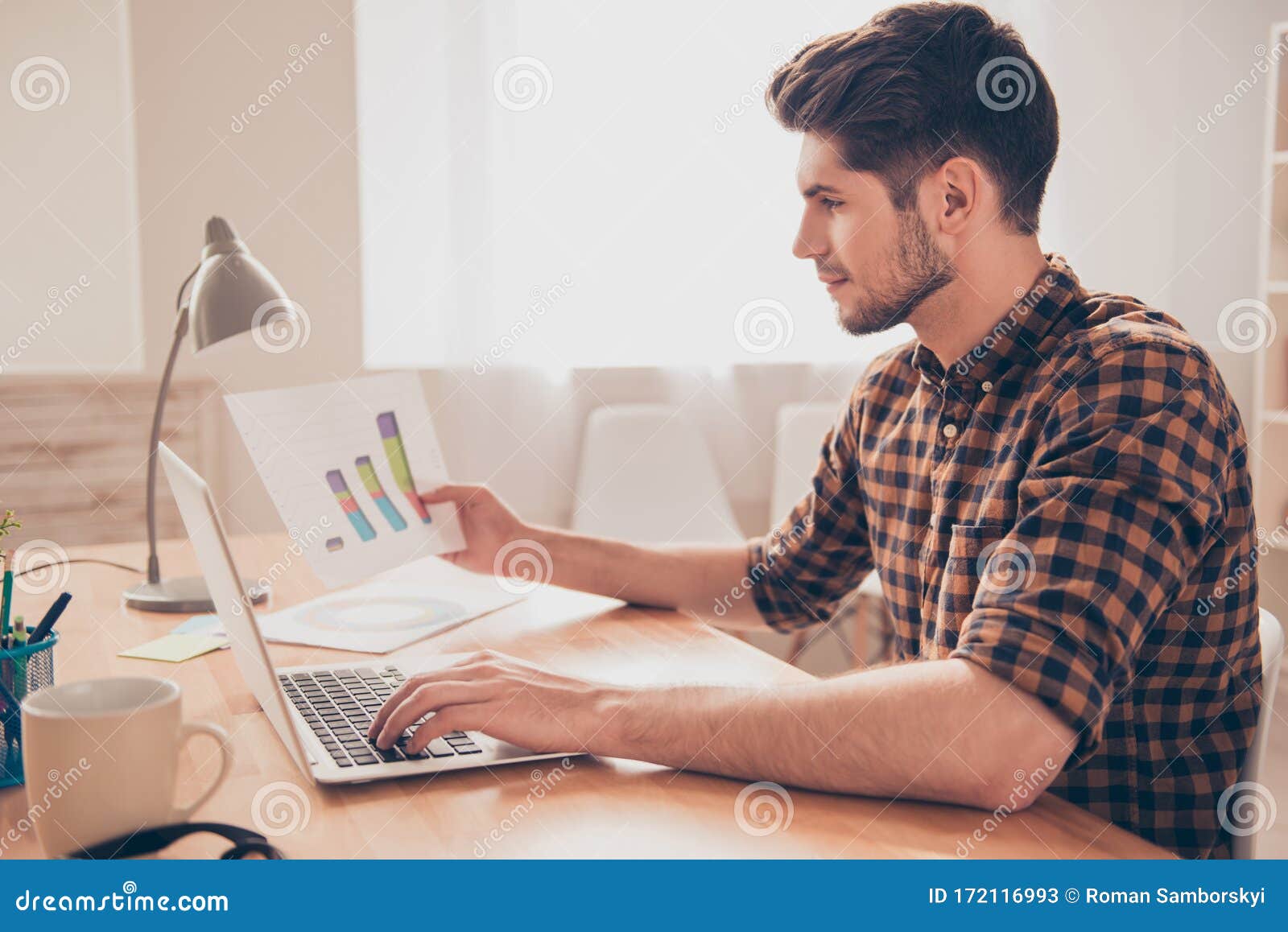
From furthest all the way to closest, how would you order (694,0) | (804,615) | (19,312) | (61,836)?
(694,0) < (19,312) < (804,615) < (61,836)

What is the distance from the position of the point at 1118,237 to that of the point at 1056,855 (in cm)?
277

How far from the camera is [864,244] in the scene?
47.4 inches

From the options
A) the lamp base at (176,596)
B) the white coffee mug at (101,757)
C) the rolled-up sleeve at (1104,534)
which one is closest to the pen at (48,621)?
the white coffee mug at (101,757)

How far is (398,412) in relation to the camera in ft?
4.49

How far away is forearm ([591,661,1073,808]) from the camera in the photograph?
83cm

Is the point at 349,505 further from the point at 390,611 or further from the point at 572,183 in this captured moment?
the point at 572,183

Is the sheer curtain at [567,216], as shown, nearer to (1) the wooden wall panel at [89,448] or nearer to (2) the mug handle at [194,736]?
(1) the wooden wall panel at [89,448]

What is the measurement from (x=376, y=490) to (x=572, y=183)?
1.66 m

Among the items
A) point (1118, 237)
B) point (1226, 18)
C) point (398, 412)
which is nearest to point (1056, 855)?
point (398, 412)

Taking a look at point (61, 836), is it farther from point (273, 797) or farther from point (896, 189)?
point (896, 189)

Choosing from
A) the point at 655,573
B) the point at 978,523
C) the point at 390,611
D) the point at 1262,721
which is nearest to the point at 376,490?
the point at 390,611

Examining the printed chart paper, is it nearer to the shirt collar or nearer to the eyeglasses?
the eyeglasses

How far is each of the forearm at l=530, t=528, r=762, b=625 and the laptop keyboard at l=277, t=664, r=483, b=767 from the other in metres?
0.39

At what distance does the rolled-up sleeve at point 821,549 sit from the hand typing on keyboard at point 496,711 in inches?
22.7
